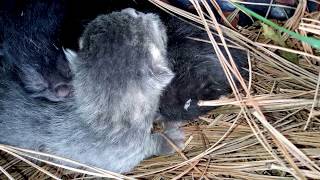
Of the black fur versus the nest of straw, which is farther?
the black fur

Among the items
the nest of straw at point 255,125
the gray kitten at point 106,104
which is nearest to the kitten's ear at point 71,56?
the gray kitten at point 106,104

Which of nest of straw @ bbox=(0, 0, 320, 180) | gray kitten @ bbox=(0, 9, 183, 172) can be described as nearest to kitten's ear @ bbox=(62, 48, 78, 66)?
gray kitten @ bbox=(0, 9, 183, 172)

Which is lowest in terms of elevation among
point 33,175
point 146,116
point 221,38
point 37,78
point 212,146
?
point 33,175

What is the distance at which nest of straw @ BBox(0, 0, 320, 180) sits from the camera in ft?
6.35

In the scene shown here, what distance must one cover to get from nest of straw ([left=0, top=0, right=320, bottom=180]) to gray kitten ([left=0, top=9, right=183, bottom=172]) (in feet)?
0.31

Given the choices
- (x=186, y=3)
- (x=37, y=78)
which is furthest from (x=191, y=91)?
(x=37, y=78)

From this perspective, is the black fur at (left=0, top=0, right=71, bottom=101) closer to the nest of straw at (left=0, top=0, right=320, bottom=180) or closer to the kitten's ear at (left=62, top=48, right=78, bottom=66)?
the kitten's ear at (left=62, top=48, right=78, bottom=66)

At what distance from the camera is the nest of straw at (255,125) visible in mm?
1937

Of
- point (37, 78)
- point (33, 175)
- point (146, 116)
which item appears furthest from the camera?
point (33, 175)

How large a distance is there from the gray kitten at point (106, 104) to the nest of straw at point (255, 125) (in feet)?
0.31

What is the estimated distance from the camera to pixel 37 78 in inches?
86.7

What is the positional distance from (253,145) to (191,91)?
1.24ft

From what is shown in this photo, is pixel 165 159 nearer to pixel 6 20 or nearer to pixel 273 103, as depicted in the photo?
pixel 273 103

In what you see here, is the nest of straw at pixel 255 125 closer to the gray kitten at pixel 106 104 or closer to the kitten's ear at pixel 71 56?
the gray kitten at pixel 106 104
